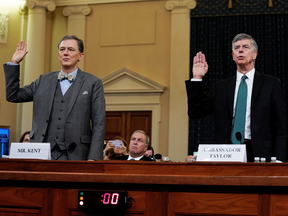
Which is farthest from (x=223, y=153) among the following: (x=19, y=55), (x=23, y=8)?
(x=23, y=8)

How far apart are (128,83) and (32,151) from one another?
732 cm

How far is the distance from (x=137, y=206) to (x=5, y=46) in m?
8.62

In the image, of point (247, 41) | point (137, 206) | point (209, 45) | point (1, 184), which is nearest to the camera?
point (137, 206)

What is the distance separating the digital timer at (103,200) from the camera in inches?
72.7

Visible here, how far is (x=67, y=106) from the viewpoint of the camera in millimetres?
2895

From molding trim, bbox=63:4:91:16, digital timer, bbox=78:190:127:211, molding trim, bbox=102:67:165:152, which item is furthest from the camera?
molding trim, bbox=63:4:91:16

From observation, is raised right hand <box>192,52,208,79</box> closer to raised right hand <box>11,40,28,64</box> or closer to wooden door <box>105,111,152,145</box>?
raised right hand <box>11,40,28,64</box>

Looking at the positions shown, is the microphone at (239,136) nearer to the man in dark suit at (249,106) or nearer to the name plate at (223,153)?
the man in dark suit at (249,106)

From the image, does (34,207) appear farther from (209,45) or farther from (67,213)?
(209,45)

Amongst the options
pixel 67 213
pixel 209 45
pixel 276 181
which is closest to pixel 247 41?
pixel 276 181

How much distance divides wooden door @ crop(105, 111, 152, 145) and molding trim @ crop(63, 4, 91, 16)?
8.13 feet

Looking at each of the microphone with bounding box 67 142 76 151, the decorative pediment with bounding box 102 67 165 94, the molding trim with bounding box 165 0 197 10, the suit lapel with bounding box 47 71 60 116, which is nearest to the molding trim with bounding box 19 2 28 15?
the decorative pediment with bounding box 102 67 165 94

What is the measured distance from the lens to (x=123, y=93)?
9.66 metres

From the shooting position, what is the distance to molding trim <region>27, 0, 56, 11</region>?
9.83m
